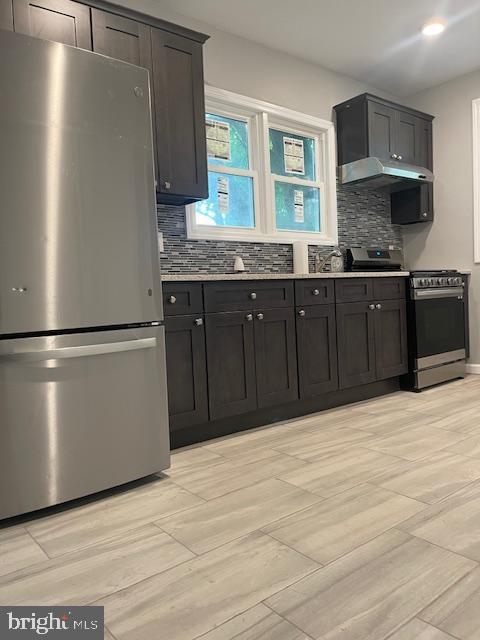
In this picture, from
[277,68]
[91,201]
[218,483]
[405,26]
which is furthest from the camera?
[277,68]

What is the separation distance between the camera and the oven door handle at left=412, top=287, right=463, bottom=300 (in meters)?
3.71

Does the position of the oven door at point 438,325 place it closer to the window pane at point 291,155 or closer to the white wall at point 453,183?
the white wall at point 453,183

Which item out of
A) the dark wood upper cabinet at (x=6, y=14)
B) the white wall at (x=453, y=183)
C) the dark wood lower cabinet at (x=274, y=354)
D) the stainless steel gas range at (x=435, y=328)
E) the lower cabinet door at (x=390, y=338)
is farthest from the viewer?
the white wall at (x=453, y=183)

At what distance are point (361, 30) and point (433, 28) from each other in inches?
19.7

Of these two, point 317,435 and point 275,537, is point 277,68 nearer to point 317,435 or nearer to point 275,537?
point 317,435

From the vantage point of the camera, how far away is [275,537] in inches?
62.7

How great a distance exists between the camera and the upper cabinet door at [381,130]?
3.91 meters

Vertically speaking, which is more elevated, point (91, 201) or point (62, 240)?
point (91, 201)

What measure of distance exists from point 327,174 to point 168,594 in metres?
3.47

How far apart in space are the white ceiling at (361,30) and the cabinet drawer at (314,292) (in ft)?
5.79

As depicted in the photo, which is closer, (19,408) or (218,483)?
(19,408)

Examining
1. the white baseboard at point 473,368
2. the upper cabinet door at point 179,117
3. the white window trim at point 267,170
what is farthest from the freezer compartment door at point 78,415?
the white baseboard at point 473,368

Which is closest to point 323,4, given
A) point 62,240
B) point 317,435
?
point 62,240

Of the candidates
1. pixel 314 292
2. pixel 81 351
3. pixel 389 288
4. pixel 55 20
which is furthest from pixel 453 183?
pixel 81 351
